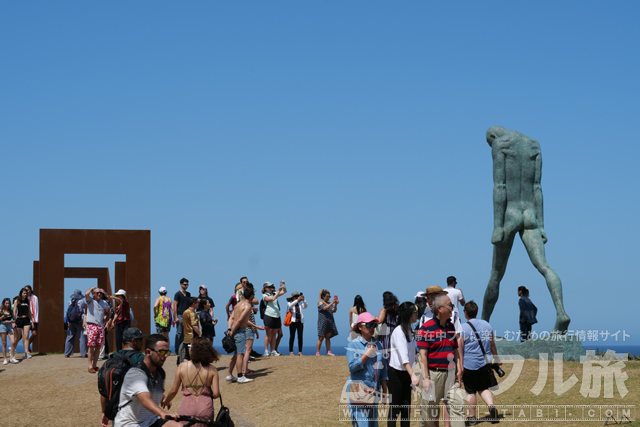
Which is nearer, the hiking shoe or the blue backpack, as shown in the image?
the hiking shoe

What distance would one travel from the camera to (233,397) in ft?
38.3

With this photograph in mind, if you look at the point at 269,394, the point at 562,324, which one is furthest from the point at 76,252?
the point at 562,324

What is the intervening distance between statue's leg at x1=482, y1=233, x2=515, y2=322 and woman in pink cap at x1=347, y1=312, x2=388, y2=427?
657 cm

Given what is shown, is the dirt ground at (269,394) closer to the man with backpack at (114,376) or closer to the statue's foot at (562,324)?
the statue's foot at (562,324)

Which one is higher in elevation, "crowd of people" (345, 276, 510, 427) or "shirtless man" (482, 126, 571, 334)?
"shirtless man" (482, 126, 571, 334)

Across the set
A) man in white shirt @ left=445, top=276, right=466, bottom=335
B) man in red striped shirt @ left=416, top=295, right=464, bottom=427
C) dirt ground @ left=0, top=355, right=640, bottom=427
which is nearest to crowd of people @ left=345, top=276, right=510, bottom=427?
man in red striped shirt @ left=416, top=295, right=464, bottom=427

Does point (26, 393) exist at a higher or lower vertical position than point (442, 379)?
lower

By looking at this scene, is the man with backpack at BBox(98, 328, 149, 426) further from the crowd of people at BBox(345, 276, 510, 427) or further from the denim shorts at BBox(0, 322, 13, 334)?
the denim shorts at BBox(0, 322, 13, 334)

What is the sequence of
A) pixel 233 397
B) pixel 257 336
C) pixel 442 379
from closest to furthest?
pixel 442 379, pixel 233 397, pixel 257 336

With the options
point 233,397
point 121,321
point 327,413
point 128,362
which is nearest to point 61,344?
point 121,321

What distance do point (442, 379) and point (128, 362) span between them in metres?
3.19

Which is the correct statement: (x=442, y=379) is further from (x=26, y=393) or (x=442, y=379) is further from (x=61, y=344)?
(x=61, y=344)

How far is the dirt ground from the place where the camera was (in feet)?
31.7

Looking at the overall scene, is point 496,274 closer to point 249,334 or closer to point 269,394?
point 249,334
